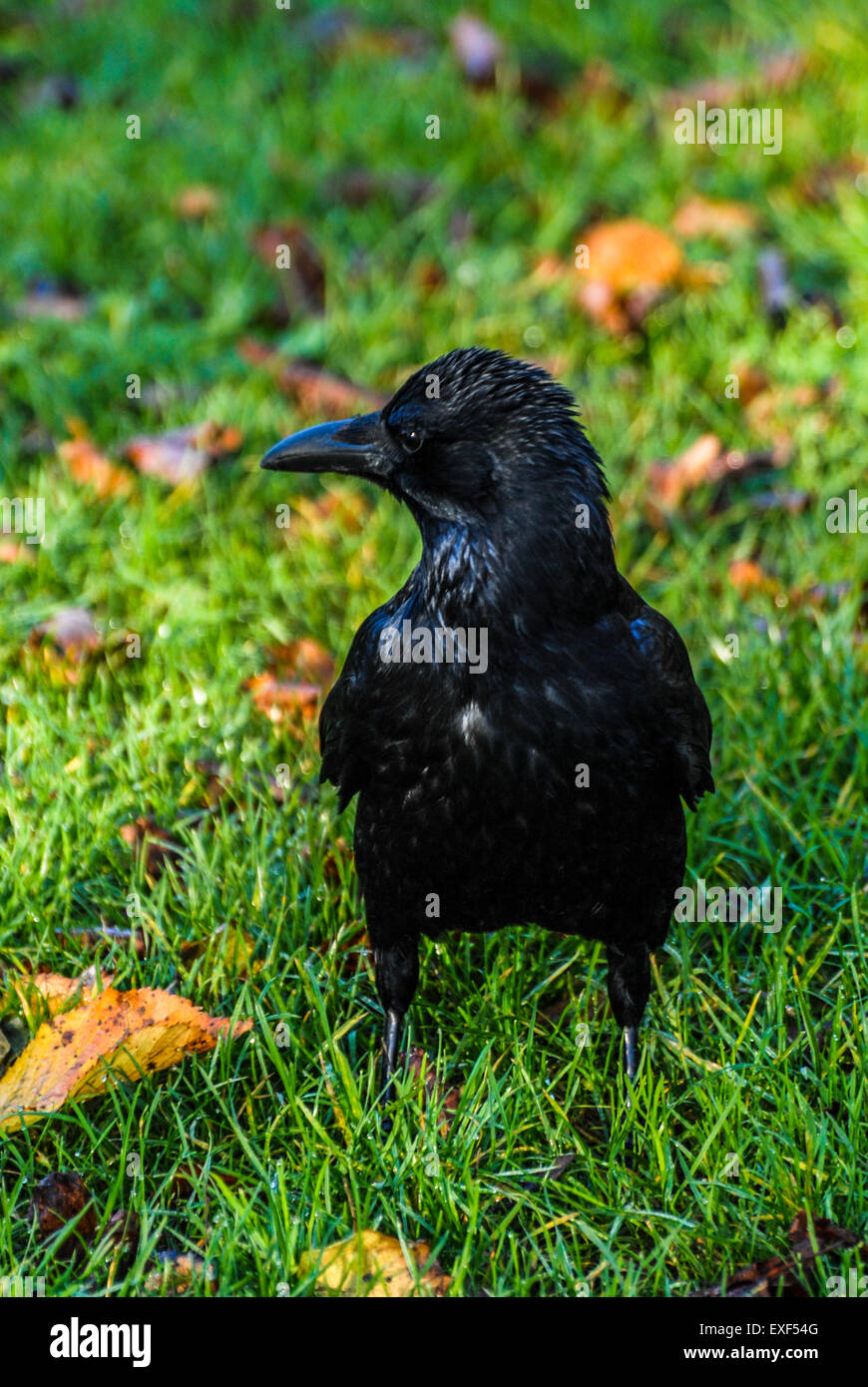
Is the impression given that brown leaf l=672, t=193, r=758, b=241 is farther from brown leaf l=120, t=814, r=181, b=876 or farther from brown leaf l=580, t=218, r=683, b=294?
brown leaf l=120, t=814, r=181, b=876

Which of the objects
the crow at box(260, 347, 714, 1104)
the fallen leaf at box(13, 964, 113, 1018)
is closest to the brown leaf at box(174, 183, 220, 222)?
the crow at box(260, 347, 714, 1104)

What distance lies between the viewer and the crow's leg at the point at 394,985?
297cm

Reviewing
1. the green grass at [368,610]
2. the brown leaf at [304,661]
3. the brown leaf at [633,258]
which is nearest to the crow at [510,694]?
the green grass at [368,610]

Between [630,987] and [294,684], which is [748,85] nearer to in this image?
[294,684]

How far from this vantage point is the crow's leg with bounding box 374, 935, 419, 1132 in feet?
9.74

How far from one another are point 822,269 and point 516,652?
356 centimetres

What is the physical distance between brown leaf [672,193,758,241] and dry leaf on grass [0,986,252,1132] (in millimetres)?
3937

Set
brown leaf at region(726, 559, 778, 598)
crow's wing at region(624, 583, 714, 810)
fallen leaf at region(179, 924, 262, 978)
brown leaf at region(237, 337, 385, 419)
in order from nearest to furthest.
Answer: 1. crow's wing at region(624, 583, 714, 810)
2. fallen leaf at region(179, 924, 262, 978)
3. brown leaf at region(726, 559, 778, 598)
4. brown leaf at region(237, 337, 385, 419)

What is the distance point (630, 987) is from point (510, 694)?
0.67 m

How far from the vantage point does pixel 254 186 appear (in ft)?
19.5

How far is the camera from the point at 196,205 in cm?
589

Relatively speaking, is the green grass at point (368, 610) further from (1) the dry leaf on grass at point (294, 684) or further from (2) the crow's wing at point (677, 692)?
(2) the crow's wing at point (677, 692)

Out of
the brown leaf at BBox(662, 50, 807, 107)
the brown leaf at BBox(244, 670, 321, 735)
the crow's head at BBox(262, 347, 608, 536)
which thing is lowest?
the brown leaf at BBox(244, 670, 321, 735)

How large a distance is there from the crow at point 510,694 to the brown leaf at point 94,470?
1862mm
